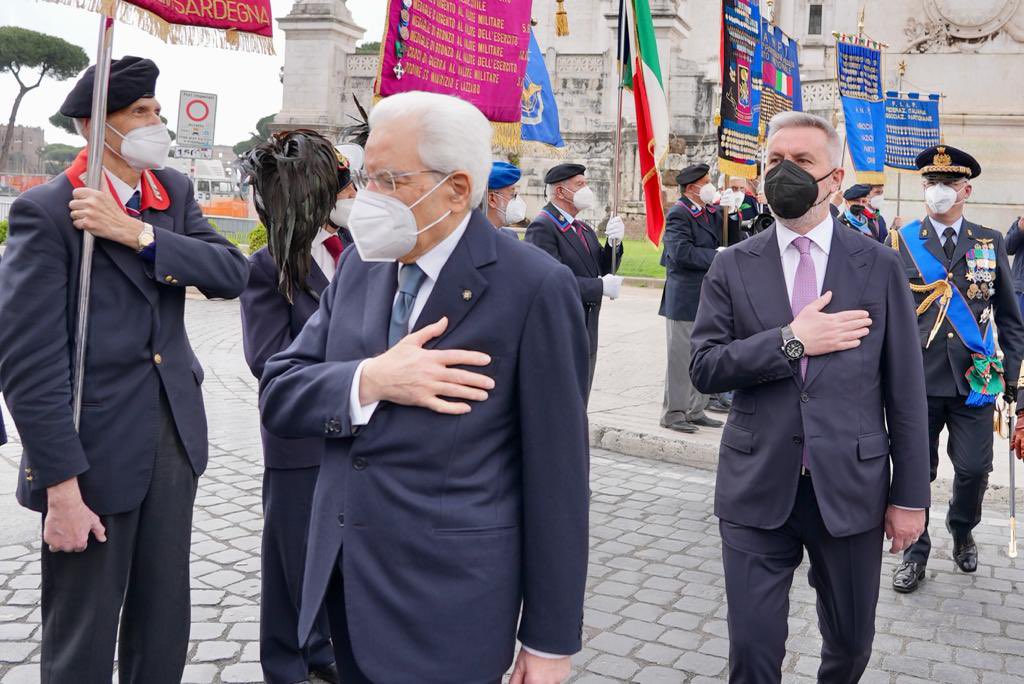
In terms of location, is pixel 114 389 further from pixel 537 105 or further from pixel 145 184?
pixel 537 105

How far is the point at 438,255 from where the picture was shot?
7.92ft

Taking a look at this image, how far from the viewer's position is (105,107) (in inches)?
121

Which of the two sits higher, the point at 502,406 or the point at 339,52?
the point at 339,52

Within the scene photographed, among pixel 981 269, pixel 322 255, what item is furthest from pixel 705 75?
pixel 322 255

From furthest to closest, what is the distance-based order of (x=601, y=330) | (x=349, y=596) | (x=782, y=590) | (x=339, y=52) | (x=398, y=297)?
(x=339, y=52)
(x=601, y=330)
(x=782, y=590)
(x=398, y=297)
(x=349, y=596)

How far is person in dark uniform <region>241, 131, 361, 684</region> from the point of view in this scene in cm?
385

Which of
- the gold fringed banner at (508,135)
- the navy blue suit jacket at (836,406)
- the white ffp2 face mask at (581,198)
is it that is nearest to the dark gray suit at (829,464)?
the navy blue suit jacket at (836,406)

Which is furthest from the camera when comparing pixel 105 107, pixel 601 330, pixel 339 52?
pixel 339 52

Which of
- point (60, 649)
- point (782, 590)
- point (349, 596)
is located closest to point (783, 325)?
point (782, 590)

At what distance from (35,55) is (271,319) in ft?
276

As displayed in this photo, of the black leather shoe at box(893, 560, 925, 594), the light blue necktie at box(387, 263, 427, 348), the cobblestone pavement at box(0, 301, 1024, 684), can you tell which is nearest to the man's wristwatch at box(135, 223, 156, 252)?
the light blue necktie at box(387, 263, 427, 348)

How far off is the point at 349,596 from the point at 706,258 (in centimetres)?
723

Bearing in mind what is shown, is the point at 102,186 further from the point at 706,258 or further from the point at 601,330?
the point at 601,330

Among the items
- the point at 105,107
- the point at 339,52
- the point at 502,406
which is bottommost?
the point at 502,406
